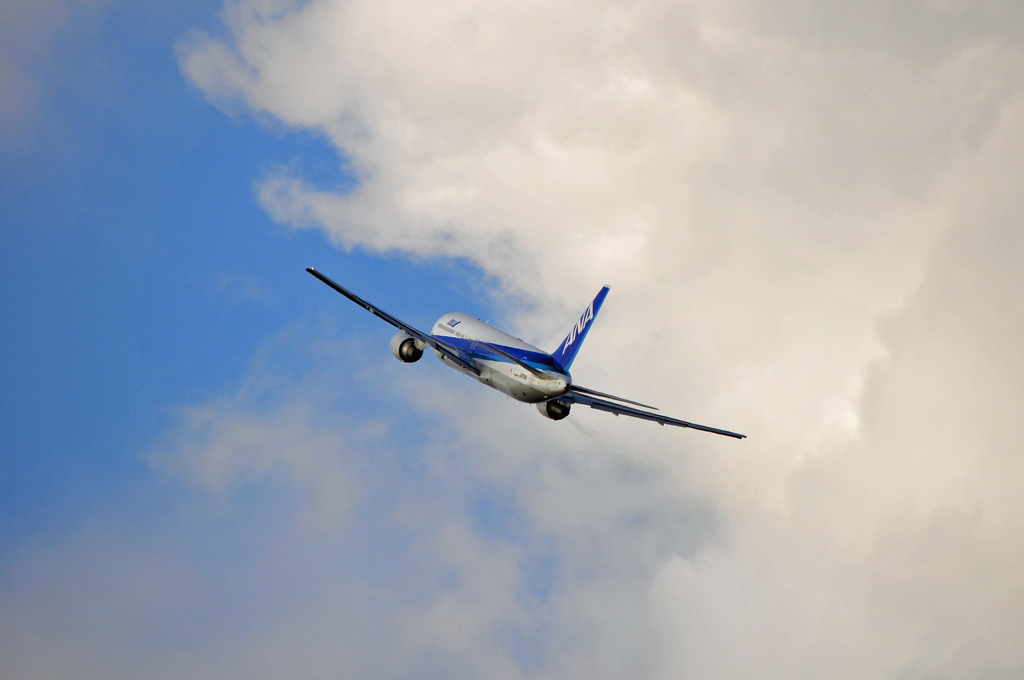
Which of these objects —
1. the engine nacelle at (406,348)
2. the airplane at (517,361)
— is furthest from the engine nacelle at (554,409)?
the engine nacelle at (406,348)

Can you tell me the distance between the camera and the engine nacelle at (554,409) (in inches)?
2653

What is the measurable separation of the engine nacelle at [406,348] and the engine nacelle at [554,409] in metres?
12.9

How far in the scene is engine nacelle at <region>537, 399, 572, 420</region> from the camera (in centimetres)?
6738

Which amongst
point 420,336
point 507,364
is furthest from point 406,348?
point 507,364

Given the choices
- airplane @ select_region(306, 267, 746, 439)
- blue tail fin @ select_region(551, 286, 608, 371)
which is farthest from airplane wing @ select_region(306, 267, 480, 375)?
blue tail fin @ select_region(551, 286, 608, 371)

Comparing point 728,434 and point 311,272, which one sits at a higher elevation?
point 728,434

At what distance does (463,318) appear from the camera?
79250 millimetres

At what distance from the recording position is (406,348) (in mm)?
76750

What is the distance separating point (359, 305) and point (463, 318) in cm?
1175

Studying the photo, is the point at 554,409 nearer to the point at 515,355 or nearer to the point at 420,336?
the point at 515,355

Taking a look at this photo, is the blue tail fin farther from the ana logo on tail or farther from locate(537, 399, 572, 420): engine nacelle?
locate(537, 399, 572, 420): engine nacelle

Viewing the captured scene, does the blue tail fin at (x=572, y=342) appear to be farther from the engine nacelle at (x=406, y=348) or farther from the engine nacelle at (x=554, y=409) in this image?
the engine nacelle at (x=406, y=348)

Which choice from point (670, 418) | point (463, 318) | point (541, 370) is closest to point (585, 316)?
point (541, 370)

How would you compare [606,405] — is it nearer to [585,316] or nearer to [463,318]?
[585,316]
